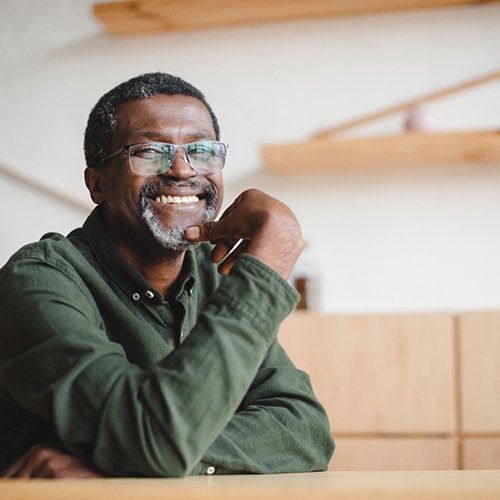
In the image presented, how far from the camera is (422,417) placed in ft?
8.98

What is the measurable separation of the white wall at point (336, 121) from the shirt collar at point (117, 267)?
170cm

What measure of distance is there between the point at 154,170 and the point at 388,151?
5.30ft

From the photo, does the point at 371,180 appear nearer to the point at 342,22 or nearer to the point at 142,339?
the point at 342,22

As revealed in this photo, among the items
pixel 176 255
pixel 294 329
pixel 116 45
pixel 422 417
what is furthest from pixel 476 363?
pixel 116 45

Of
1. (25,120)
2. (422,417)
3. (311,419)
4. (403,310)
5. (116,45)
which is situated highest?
(116,45)

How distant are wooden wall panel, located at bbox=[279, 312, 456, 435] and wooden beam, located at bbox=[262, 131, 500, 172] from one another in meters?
0.58

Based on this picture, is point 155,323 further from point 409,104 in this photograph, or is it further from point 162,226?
point 409,104

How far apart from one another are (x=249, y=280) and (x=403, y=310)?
6.92 feet

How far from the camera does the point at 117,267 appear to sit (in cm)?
144

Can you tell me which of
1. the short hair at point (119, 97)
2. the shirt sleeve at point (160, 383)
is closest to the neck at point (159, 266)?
the short hair at point (119, 97)

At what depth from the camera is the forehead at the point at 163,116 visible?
151 cm

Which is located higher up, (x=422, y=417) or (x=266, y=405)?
(x=266, y=405)

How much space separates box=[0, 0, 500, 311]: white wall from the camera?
10.1 ft

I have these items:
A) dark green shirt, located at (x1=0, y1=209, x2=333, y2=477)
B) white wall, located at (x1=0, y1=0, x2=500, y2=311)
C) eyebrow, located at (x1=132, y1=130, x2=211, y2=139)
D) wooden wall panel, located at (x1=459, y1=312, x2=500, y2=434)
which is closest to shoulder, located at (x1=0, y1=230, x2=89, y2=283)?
dark green shirt, located at (x1=0, y1=209, x2=333, y2=477)
